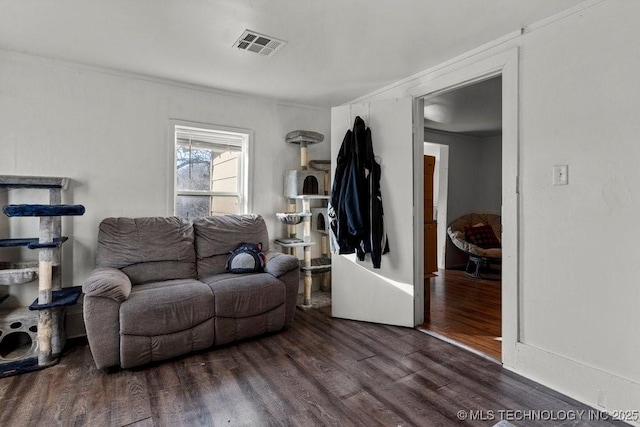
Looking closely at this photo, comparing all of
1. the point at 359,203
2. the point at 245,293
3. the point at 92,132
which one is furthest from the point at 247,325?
the point at 92,132

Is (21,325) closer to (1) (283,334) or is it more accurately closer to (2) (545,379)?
(1) (283,334)

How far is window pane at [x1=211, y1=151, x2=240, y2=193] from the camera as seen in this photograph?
3.57 metres

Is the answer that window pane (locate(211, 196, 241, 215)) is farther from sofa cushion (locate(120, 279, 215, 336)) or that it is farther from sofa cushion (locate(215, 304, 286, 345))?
sofa cushion (locate(215, 304, 286, 345))

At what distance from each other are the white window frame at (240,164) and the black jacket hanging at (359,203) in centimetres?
108

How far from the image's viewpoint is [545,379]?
2.05 m

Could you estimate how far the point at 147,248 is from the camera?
110 inches

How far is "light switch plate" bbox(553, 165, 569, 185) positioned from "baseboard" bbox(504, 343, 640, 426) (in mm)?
1054

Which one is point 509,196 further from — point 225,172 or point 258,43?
point 225,172

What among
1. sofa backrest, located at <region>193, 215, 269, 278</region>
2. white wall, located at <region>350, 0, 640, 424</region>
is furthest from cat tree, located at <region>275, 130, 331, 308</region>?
white wall, located at <region>350, 0, 640, 424</region>

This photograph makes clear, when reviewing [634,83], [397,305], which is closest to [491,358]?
[397,305]

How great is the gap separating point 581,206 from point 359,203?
5.14 ft

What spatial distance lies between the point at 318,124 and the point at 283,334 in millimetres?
2495

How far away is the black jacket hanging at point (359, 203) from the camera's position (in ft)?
9.81

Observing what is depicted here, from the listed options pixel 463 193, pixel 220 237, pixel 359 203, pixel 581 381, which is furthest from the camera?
pixel 463 193
